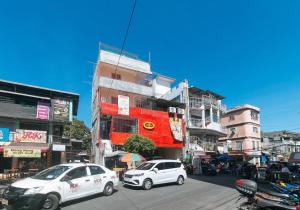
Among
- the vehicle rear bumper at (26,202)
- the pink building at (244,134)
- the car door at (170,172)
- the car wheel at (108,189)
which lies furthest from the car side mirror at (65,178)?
the pink building at (244,134)

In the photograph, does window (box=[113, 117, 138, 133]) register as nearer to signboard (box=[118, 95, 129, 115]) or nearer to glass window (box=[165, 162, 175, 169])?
signboard (box=[118, 95, 129, 115])

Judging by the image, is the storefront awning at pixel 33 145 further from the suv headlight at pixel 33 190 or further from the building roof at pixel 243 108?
the building roof at pixel 243 108

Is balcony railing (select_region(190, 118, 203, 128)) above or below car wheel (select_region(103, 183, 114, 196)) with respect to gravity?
above

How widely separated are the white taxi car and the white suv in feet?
6.49

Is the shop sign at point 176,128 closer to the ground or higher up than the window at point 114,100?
closer to the ground

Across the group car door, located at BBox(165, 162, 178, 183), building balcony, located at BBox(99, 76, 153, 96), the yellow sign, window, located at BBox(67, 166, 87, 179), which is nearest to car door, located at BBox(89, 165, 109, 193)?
window, located at BBox(67, 166, 87, 179)

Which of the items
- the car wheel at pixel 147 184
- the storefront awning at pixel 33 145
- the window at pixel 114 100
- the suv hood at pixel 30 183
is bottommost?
the car wheel at pixel 147 184

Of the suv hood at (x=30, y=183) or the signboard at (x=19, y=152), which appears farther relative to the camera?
the signboard at (x=19, y=152)

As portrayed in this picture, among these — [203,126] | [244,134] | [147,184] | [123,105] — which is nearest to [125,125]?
[123,105]

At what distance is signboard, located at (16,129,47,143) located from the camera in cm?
2481

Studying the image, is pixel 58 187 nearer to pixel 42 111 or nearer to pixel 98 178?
pixel 98 178

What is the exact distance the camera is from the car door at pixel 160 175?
15625 millimetres

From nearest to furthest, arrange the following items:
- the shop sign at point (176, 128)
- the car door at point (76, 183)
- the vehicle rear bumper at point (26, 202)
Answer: the vehicle rear bumper at point (26, 202) → the car door at point (76, 183) → the shop sign at point (176, 128)

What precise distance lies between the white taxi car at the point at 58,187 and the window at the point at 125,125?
55.8 ft
